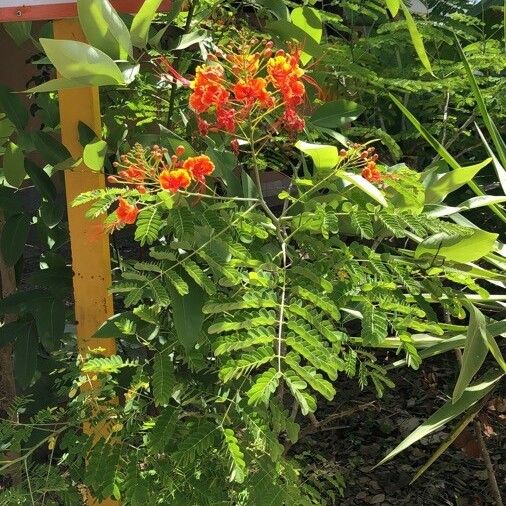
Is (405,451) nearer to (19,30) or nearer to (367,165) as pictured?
(367,165)

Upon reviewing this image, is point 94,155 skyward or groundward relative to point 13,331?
skyward

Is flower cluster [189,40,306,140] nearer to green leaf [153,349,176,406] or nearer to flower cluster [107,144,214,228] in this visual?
flower cluster [107,144,214,228]

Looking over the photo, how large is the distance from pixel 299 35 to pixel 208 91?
1.64 ft

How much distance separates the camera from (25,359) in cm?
232

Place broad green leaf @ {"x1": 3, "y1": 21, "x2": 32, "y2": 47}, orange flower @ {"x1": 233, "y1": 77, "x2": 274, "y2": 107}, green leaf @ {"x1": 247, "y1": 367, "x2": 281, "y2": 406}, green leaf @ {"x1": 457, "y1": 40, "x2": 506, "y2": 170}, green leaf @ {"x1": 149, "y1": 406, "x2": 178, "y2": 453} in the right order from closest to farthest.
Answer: green leaf @ {"x1": 247, "y1": 367, "x2": 281, "y2": 406} → orange flower @ {"x1": 233, "y1": 77, "x2": 274, "y2": 107} → green leaf @ {"x1": 149, "y1": 406, "x2": 178, "y2": 453} → broad green leaf @ {"x1": 3, "y1": 21, "x2": 32, "y2": 47} → green leaf @ {"x1": 457, "y1": 40, "x2": 506, "y2": 170}

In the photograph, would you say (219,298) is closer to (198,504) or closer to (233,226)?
(233,226)

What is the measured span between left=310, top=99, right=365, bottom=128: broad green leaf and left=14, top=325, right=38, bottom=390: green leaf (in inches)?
36.0

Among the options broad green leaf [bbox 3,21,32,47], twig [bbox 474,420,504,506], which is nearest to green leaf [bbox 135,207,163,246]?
broad green leaf [bbox 3,21,32,47]

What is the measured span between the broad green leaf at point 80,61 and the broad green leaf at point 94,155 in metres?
0.23

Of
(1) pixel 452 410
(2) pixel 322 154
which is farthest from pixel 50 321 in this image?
(1) pixel 452 410

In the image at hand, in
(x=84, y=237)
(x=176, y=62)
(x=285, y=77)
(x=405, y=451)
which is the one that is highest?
(x=285, y=77)

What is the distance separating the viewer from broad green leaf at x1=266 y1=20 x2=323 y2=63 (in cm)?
213

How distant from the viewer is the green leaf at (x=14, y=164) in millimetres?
2223

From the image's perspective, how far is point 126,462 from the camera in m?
1.94
